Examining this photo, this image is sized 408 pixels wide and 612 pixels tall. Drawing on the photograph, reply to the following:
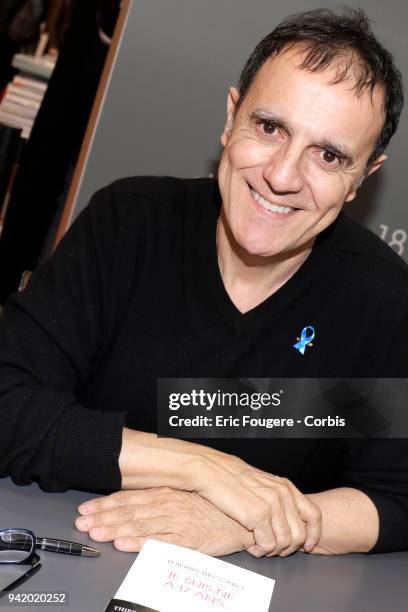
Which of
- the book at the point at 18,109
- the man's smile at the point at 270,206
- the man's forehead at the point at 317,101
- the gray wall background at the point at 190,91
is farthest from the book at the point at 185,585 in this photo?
the book at the point at 18,109

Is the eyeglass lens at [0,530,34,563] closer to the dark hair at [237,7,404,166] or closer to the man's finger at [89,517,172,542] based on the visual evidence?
the man's finger at [89,517,172,542]

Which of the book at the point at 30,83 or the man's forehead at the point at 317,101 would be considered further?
the book at the point at 30,83

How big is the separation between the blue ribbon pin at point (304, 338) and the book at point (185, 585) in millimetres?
509

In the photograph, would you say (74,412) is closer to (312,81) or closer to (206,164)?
(312,81)

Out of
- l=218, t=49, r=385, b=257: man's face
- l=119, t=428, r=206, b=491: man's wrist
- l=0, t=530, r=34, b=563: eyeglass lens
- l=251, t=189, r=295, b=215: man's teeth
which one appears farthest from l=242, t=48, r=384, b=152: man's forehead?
l=0, t=530, r=34, b=563: eyeglass lens

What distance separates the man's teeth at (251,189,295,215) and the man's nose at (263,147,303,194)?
0.18 feet

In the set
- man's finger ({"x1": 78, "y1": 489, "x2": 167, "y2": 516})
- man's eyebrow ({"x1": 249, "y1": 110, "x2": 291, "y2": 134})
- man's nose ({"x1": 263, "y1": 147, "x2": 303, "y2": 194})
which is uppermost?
man's eyebrow ({"x1": 249, "y1": 110, "x2": 291, "y2": 134})

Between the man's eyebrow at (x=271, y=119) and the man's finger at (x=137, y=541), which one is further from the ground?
the man's eyebrow at (x=271, y=119)

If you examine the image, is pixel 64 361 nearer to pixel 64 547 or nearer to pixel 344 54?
pixel 64 547

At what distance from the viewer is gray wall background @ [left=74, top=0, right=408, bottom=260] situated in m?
2.07

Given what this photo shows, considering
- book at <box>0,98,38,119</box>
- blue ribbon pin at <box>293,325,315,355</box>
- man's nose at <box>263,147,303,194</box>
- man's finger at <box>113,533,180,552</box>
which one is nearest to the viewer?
man's finger at <box>113,533,180,552</box>

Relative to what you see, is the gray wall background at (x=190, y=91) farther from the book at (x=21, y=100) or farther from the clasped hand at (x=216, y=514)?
the book at (x=21, y=100)

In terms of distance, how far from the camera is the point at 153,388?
5.03 feet

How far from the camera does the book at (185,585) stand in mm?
1043
